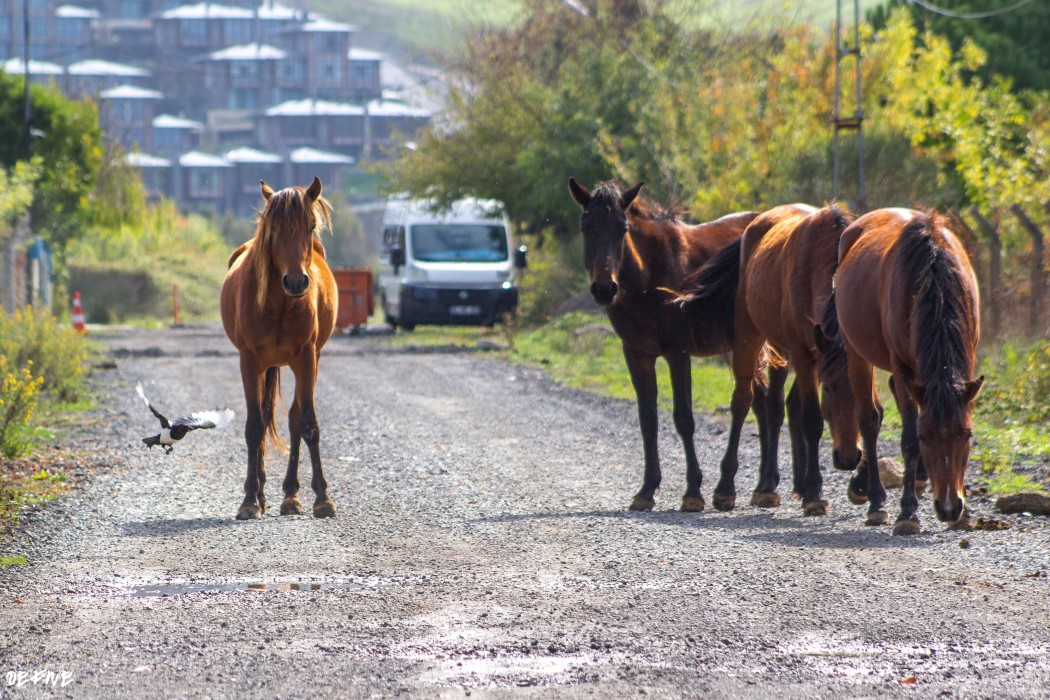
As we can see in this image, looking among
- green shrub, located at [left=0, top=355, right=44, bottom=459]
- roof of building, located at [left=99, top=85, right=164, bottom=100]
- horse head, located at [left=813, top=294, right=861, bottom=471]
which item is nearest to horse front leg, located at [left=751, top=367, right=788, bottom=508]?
horse head, located at [left=813, top=294, right=861, bottom=471]

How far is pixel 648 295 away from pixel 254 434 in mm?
2777

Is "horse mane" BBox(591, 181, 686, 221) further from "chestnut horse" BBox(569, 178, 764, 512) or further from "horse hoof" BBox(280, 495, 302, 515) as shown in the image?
"horse hoof" BBox(280, 495, 302, 515)

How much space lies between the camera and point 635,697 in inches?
196

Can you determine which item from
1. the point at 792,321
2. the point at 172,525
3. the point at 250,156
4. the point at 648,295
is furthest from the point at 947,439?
the point at 250,156

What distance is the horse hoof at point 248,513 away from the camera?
919cm

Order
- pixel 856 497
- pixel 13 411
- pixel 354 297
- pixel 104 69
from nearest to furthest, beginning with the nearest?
pixel 856 497, pixel 13 411, pixel 354 297, pixel 104 69

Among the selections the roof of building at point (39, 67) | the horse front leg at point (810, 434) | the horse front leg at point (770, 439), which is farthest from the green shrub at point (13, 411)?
the roof of building at point (39, 67)

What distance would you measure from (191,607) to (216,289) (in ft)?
172

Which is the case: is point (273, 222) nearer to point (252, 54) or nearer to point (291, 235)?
point (291, 235)

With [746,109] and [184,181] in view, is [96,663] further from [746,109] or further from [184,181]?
[184,181]

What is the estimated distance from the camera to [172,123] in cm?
11881

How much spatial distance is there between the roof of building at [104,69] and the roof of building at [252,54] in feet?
22.0

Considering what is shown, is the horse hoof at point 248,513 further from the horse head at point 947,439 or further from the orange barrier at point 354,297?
the orange barrier at point 354,297

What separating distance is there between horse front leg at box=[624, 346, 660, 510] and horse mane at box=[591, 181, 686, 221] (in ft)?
3.12
